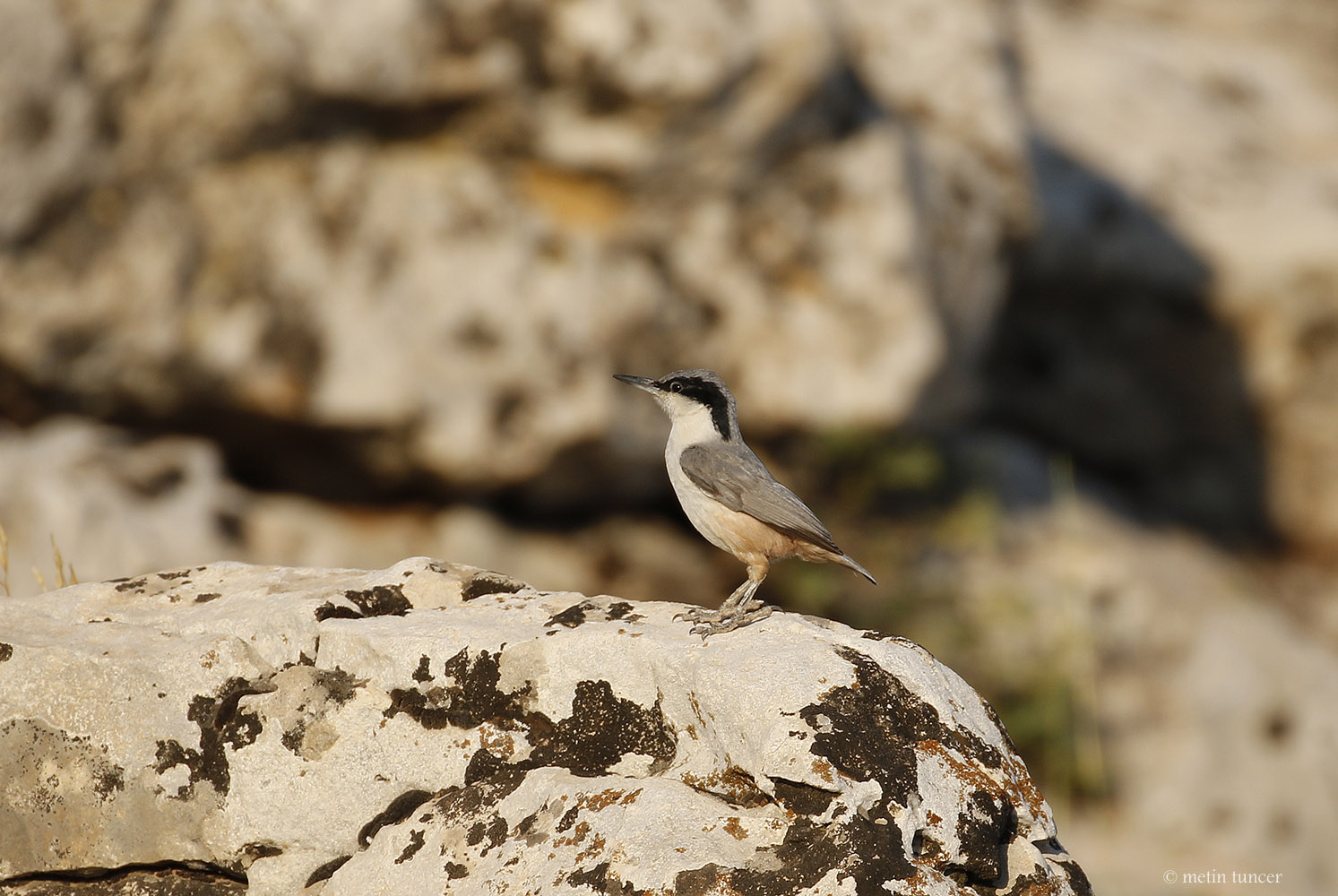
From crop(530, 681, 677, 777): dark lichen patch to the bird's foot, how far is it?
31cm

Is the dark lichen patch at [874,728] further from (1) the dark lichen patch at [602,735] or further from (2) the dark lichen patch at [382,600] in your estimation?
(2) the dark lichen patch at [382,600]

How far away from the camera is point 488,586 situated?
4332 mm

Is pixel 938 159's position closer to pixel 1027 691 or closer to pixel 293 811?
pixel 1027 691

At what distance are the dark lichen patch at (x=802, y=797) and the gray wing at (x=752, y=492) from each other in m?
1.70

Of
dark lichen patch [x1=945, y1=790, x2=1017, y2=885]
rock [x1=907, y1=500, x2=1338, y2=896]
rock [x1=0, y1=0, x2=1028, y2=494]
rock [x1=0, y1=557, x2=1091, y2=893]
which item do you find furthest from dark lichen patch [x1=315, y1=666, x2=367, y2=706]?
rock [x1=907, y1=500, x2=1338, y2=896]

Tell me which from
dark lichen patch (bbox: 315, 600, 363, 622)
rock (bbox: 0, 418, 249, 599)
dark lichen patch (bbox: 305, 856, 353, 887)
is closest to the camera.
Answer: dark lichen patch (bbox: 305, 856, 353, 887)

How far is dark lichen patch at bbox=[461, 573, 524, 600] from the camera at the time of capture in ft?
14.1

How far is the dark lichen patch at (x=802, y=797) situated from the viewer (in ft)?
10.7

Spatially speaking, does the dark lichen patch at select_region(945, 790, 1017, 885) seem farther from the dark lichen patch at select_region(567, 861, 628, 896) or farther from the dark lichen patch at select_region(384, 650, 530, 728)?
the dark lichen patch at select_region(384, 650, 530, 728)

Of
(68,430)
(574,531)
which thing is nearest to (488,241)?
(574,531)

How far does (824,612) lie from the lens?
9.91 metres

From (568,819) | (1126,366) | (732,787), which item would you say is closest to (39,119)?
(568,819)

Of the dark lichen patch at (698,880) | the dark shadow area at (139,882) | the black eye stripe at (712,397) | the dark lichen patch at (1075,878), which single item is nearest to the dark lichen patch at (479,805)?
the dark lichen patch at (698,880)

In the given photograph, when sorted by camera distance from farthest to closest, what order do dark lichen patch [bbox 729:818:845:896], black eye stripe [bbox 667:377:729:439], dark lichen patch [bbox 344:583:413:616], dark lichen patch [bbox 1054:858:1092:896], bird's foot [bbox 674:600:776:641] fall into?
black eye stripe [bbox 667:377:729:439]
dark lichen patch [bbox 344:583:413:616]
bird's foot [bbox 674:600:776:641]
dark lichen patch [bbox 1054:858:1092:896]
dark lichen patch [bbox 729:818:845:896]
